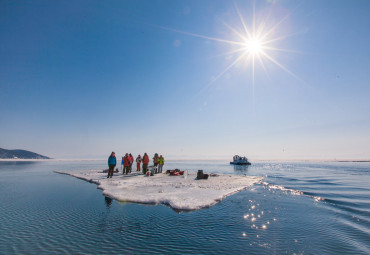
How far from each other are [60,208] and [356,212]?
652 inches

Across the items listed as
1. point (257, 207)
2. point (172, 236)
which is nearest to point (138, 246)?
point (172, 236)

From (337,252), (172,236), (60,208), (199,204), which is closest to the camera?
(337,252)

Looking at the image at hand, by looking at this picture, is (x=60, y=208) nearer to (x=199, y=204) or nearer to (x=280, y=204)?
(x=199, y=204)

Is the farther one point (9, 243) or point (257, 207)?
point (257, 207)

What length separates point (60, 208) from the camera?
31.7ft

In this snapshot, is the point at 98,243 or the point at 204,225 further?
the point at 204,225

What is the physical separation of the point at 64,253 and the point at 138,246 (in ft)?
6.70

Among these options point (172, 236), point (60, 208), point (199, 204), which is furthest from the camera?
point (199, 204)

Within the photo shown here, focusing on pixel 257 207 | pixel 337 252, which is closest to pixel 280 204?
pixel 257 207

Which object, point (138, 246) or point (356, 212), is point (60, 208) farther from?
point (356, 212)

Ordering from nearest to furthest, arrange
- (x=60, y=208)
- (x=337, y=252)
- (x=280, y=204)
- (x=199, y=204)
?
1. (x=337, y=252)
2. (x=60, y=208)
3. (x=199, y=204)
4. (x=280, y=204)

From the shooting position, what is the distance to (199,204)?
33.8ft

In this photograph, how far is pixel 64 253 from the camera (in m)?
5.07

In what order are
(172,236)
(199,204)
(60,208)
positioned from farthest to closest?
(199,204) < (60,208) < (172,236)
